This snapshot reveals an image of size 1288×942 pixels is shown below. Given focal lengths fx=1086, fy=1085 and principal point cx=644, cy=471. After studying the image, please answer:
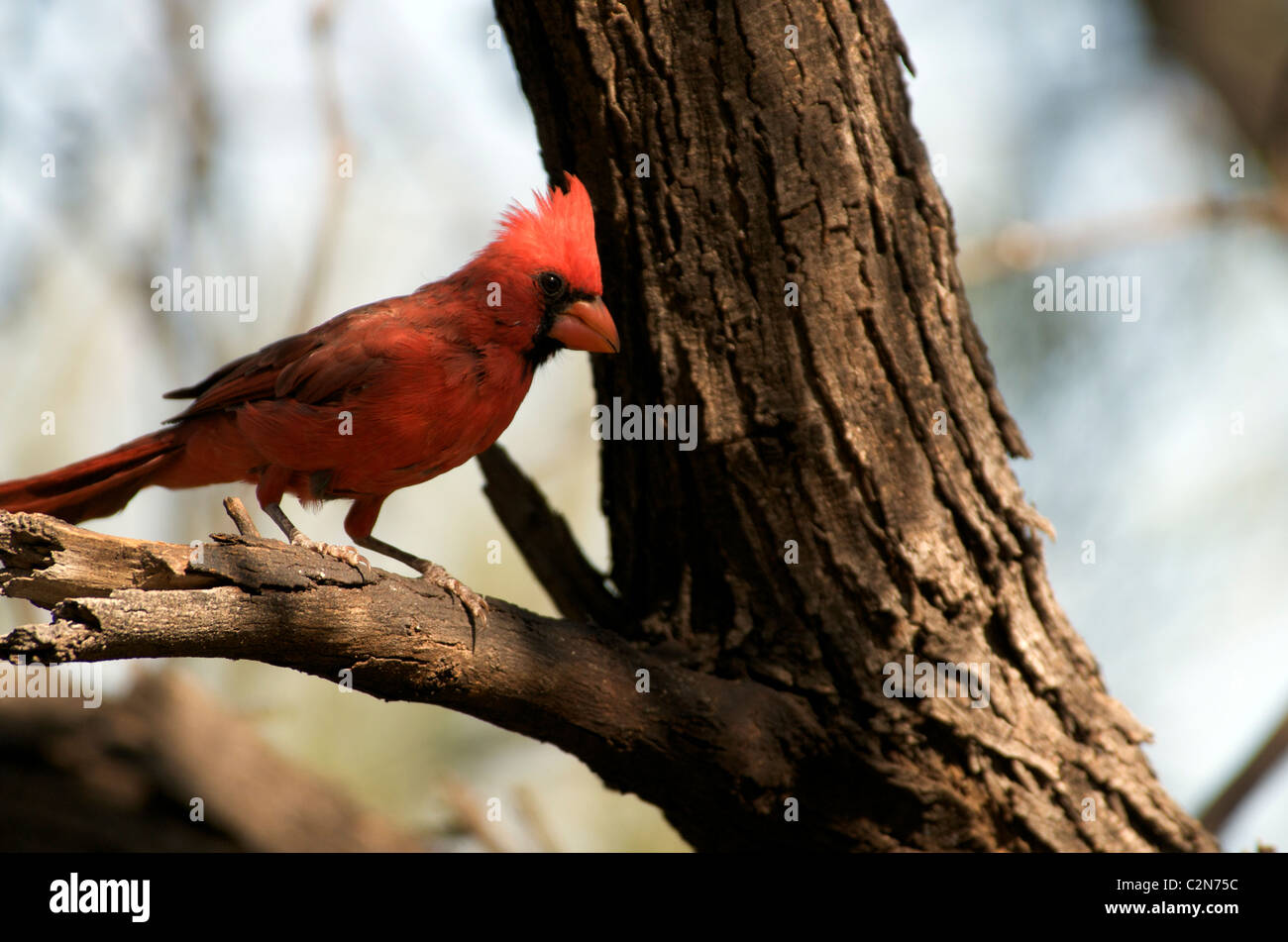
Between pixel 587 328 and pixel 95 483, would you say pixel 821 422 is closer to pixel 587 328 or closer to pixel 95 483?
pixel 587 328

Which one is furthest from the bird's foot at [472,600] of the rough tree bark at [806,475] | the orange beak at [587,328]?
the orange beak at [587,328]

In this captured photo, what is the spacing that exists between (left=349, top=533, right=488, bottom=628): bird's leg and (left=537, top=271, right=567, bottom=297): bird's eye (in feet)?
2.74

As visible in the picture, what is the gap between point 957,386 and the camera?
3053mm

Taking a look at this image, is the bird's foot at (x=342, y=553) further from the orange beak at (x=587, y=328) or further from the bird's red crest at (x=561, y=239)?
the bird's red crest at (x=561, y=239)

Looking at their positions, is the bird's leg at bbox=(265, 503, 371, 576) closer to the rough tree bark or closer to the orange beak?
the rough tree bark

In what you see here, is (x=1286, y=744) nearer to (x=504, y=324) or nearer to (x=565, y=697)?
(x=565, y=697)

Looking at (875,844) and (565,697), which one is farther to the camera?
(875,844)

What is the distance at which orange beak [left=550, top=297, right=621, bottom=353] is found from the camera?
2984mm

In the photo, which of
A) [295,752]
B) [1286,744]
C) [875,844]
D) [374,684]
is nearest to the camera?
[374,684]

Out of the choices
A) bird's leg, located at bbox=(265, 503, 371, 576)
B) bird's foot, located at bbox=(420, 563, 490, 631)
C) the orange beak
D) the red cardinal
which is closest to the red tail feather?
the red cardinal

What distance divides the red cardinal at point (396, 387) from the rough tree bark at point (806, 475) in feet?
0.60

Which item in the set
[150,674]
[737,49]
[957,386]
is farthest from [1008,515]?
[150,674]

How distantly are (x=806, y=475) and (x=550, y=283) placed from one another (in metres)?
0.90

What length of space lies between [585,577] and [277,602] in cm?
137
